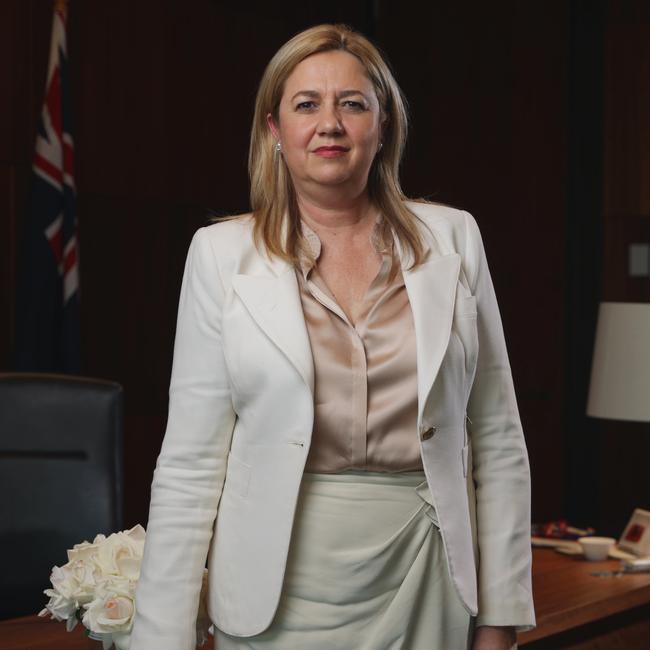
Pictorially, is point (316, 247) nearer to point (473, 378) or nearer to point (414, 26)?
point (473, 378)

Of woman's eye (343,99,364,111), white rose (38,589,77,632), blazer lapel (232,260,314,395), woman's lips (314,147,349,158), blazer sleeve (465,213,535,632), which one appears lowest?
white rose (38,589,77,632)

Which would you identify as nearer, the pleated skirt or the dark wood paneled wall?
the pleated skirt

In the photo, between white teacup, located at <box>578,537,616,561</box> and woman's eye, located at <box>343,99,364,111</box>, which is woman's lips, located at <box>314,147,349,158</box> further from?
white teacup, located at <box>578,537,616,561</box>

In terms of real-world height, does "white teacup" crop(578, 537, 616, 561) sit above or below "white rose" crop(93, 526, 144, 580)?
below

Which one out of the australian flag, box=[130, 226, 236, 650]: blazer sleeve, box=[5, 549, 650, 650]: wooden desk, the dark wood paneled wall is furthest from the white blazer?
the dark wood paneled wall

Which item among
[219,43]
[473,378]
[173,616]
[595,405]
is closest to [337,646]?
[173,616]

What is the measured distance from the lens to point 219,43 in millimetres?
5508

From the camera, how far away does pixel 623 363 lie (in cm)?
397

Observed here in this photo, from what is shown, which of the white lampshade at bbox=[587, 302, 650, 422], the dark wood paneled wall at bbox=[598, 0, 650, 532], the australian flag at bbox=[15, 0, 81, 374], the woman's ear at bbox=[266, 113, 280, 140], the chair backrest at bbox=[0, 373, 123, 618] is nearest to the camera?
the woman's ear at bbox=[266, 113, 280, 140]

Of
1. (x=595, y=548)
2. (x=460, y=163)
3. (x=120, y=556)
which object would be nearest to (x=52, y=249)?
(x=595, y=548)

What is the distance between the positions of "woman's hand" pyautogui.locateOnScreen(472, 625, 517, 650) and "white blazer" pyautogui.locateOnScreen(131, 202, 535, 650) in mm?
27

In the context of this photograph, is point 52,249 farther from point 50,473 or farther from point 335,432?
point 335,432

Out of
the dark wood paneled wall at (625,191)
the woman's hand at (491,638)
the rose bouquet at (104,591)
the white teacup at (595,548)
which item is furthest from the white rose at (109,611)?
the dark wood paneled wall at (625,191)

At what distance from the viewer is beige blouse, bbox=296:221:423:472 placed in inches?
66.0
